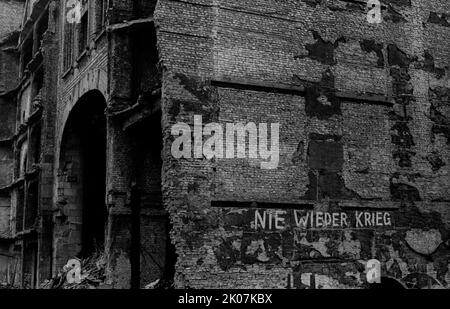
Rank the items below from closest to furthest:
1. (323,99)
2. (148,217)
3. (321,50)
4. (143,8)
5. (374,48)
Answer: (323,99) < (321,50) < (374,48) < (148,217) < (143,8)

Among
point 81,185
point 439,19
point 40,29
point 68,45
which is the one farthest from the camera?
point 40,29

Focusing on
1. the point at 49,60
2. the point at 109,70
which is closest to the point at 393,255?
the point at 109,70

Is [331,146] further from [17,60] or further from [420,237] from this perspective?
[17,60]

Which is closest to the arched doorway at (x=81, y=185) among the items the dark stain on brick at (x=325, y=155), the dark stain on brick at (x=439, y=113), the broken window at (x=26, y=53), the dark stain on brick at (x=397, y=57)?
the dark stain on brick at (x=325, y=155)

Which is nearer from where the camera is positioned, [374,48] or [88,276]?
[374,48]

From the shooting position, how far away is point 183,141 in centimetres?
1291

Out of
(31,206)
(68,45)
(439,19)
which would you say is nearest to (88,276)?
(68,45)

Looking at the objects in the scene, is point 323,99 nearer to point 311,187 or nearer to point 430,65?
point 311,187

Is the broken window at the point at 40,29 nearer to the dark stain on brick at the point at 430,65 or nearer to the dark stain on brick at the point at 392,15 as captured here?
the dark stain on brick at the point at 392,15

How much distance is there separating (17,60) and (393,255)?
20.5m

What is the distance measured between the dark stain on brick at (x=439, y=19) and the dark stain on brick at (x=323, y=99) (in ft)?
10.9

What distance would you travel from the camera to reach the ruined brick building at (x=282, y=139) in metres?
13.1

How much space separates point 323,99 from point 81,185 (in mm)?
9556

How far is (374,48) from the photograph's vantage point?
49.5 ft
